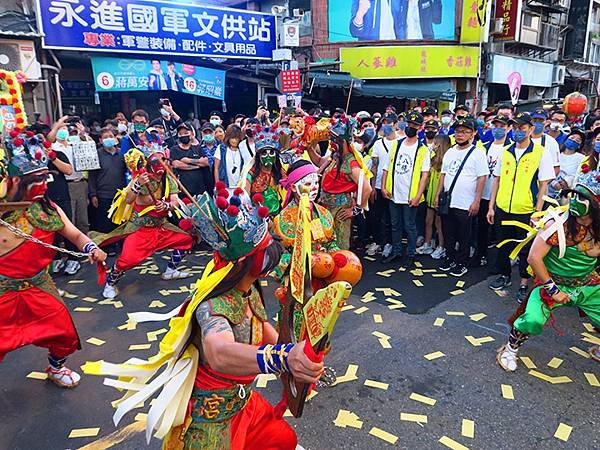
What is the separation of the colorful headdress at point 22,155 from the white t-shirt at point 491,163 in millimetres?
5397

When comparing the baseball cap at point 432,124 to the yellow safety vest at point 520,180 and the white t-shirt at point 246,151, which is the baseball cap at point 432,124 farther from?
the white t-shirt at point 246,151

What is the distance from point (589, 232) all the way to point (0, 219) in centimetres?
456

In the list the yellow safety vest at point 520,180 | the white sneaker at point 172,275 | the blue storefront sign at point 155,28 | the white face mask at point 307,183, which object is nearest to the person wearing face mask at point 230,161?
the white sneaker at point 172,275

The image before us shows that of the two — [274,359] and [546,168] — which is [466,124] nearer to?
[546,168]

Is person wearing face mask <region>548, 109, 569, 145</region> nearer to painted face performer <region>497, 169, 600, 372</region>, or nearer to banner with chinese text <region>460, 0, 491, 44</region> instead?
painted face performer <region>497, 169, 600, 372</region>

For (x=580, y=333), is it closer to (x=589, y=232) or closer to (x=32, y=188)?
(x=589, y=232)

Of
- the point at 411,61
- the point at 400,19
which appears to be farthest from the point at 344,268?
the point at 400,19

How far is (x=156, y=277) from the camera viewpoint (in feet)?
21.2

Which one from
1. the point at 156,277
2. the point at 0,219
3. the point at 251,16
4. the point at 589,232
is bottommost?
the point at 156,277

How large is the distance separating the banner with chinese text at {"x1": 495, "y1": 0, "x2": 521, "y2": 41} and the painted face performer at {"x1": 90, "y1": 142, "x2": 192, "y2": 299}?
16860mm

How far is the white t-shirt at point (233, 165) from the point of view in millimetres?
7031

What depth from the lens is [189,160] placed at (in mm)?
7617

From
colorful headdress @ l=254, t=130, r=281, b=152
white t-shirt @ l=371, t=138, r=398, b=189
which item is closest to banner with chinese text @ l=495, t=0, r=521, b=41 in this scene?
white t-shirt @ l=371, t=138, r=398, b=189

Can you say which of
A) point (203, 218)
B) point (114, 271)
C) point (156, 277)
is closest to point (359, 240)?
point (156, 277)
